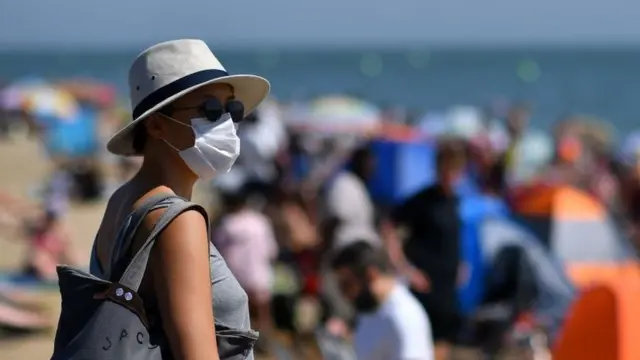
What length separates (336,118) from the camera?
18.8 meters

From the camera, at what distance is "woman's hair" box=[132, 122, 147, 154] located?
2617mm

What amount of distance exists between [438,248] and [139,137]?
4287mm

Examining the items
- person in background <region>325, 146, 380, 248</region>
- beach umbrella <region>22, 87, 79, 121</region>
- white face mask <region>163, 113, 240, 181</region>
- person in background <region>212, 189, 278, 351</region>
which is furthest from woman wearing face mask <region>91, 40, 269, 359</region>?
beach umbrella <region>22, 87, 79, 121</region>

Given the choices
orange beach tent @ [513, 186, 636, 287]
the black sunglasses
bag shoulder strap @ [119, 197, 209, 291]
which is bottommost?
orange beach tent @ [513, 186, 636, 287]

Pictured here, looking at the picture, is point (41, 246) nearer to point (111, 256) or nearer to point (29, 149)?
point (111, 256)

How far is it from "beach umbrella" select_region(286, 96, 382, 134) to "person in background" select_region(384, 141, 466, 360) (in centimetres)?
1050

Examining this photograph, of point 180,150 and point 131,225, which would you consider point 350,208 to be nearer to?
point 180,150

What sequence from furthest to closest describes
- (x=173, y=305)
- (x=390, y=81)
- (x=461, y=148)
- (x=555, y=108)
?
(x=390, y=81) < (x=555, y=108) < (x=461, y=148) < (x=173, y=305)

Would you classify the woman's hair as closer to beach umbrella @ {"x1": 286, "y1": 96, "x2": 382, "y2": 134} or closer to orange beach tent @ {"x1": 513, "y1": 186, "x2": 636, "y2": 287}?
orange beach tent @ {"x1": 513, "y1": 186, "x2": 636, "y2": 287}

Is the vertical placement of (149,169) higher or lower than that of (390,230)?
higher

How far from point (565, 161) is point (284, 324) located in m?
6.32

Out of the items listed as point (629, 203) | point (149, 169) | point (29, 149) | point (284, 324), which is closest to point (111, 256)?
point (149, 169)

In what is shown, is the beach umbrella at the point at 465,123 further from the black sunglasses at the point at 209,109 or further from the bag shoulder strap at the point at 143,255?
the bag shoulder strap at the point at 143,255

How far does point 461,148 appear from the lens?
6766 millimetres
